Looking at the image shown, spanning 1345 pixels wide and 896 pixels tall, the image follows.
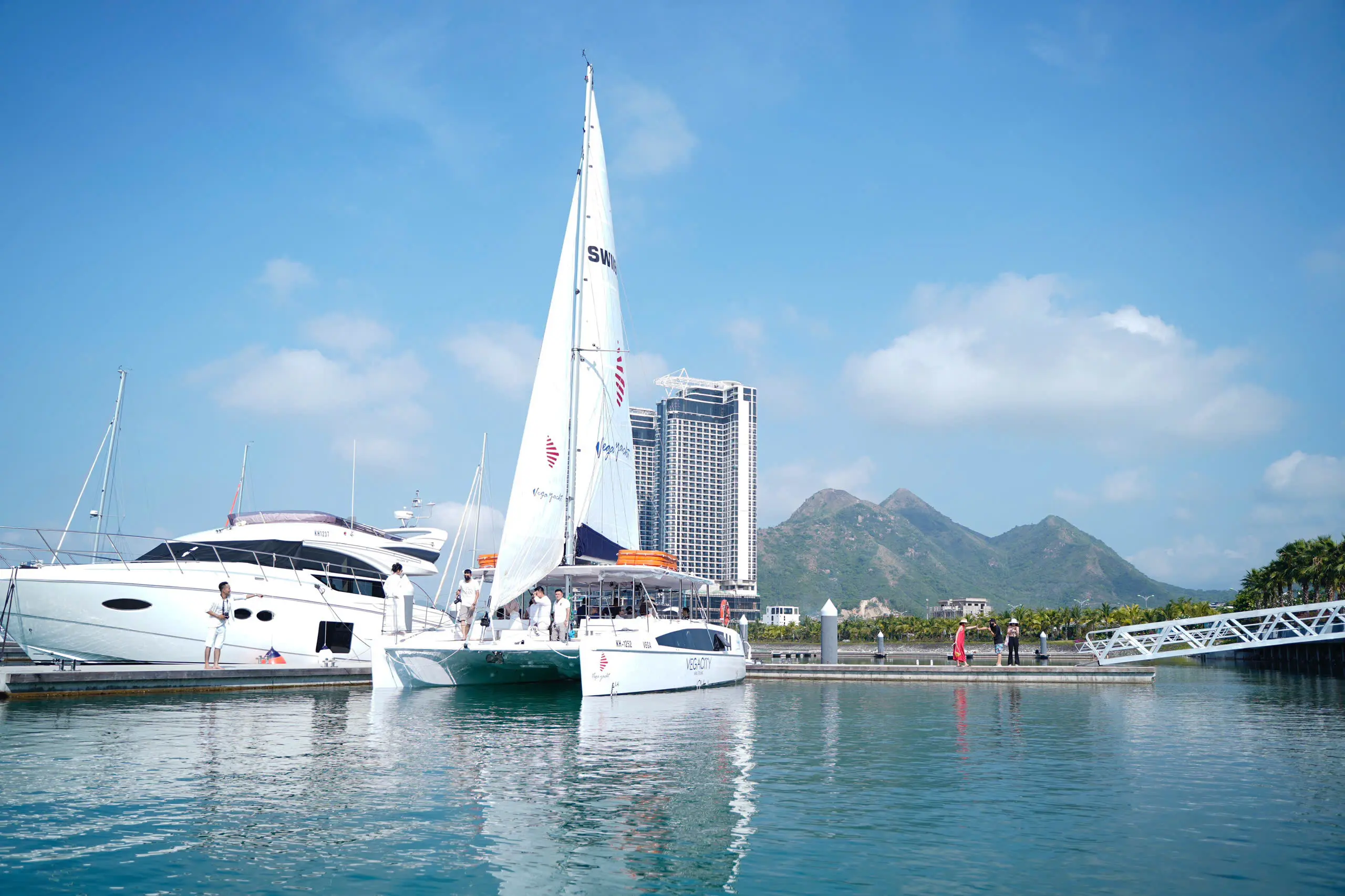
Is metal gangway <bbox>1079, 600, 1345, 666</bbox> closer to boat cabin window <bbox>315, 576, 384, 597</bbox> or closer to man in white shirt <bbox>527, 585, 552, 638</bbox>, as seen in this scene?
man in white shirt <bbox>527, 585, 552, 638</bbox>

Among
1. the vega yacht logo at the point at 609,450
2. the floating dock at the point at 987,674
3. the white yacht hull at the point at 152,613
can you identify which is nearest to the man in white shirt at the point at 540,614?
the white yacht hull at the point at 152,613

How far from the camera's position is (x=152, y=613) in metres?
27.7

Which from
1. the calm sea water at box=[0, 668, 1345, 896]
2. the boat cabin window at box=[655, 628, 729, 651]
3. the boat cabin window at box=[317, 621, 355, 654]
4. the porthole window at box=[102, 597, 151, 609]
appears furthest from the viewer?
Result: the boat cabin window at box=[317, 621, 355, 654]

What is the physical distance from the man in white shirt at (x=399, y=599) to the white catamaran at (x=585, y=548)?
2.23 ft

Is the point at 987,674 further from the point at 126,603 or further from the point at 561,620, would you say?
the point at 126,603

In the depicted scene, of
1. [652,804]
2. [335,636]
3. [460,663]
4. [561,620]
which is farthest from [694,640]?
[652,804]

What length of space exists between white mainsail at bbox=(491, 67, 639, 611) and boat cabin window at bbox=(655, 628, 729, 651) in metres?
3.81

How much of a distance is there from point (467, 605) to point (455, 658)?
4.89ft

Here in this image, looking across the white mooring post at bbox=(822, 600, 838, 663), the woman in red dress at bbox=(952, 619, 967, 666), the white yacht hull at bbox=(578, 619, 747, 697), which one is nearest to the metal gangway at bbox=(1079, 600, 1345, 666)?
the woman in red dress at bbox=(952, 619, 967, 666)

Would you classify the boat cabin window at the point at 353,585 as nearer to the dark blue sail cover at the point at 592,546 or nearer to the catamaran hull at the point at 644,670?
the dark blue sail cover at the point at 592,546

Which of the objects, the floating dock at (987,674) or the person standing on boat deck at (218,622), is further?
the floating dock at (987,674)

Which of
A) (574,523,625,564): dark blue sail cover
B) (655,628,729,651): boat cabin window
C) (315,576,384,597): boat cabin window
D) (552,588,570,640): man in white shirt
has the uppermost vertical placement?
(574,523,625,564): dark blue sail cover

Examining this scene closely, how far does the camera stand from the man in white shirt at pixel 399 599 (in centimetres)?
2559

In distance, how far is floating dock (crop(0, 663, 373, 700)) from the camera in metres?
21.6
